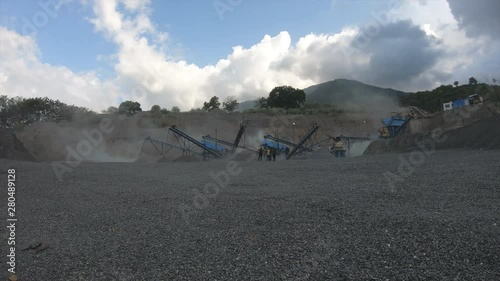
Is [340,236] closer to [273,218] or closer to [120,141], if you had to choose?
[273,218]

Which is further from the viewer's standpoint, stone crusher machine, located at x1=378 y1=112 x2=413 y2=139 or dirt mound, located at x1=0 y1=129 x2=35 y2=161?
stone crusher machine, located at x1=378 y1=112 x2=413 y2=139

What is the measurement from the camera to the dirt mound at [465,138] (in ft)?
62.2

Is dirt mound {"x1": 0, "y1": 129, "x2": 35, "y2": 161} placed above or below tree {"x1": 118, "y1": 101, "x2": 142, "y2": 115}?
below

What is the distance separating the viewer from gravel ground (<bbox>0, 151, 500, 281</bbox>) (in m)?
3.99

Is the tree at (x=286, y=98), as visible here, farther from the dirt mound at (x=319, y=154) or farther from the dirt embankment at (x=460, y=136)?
the dirt mound at (x=319, y=154)

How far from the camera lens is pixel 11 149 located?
24.5 m

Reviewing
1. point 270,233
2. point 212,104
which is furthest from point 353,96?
point 270,233

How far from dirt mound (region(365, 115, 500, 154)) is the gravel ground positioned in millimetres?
11422

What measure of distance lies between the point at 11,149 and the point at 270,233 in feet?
83.4

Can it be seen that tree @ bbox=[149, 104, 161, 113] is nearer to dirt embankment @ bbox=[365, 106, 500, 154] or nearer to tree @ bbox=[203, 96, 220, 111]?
tree @ bbox=[203, 96, 220, 111]

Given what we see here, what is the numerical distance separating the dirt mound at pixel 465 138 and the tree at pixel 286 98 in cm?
3883

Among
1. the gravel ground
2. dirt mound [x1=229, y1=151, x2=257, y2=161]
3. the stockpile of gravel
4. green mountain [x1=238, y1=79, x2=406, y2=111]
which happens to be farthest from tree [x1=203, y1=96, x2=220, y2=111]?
the gravel ground

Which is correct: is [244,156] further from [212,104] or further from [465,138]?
[212,104]

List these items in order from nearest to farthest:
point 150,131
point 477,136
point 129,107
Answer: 1. point 477,136
2. point 150,131
3. point 129,107
